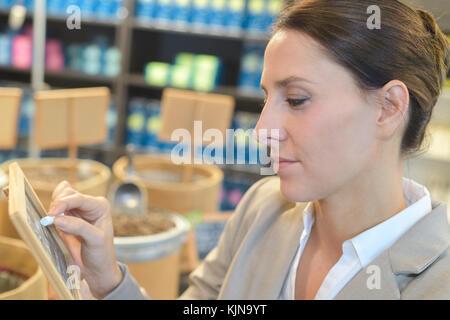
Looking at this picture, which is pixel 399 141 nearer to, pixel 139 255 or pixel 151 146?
pixel 139 255

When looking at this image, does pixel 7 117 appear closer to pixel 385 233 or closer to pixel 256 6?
pixel 385 233

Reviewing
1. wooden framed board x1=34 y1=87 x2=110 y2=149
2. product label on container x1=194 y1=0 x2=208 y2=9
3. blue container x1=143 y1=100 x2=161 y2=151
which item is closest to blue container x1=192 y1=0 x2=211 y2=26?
product label on container x1=194 y1=0 x2=208 y2=9

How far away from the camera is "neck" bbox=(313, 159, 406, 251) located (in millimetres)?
956

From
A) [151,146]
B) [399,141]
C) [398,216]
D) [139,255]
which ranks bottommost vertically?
[151,146]

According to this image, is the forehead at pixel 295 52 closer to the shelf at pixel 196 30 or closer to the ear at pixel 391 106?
the ear at pixel 391 106

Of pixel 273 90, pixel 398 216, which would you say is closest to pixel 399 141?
pixel 398 216

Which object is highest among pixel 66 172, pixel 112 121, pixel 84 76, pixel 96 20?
pixel 96 20

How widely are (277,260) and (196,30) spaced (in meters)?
3.17

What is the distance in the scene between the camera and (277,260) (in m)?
1.11

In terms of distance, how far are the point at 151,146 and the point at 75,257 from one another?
3371 millimetres

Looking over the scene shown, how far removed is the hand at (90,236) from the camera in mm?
851

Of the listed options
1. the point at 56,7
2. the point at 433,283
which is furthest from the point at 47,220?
the point at 56,7

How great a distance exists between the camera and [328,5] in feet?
2.90

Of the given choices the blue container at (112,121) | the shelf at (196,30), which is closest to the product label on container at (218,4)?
the shelf at (196,30)
